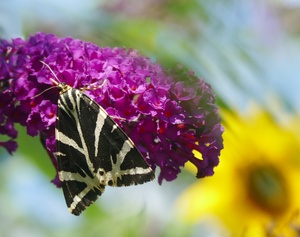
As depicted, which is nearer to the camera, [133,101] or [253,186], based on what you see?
[133,101]

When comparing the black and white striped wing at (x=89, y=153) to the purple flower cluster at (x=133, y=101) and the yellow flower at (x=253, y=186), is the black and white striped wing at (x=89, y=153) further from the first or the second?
the yellow flower at (x=253, y=186)

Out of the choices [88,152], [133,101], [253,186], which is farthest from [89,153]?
[253,186]

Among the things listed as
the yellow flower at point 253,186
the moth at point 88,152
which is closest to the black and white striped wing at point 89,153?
the moth at point 88,152

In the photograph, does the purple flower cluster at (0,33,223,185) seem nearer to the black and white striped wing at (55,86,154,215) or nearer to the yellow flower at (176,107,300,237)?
the black and white striped wing at (55,86,154,215)

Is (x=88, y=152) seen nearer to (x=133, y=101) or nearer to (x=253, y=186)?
(x=133, y=101)

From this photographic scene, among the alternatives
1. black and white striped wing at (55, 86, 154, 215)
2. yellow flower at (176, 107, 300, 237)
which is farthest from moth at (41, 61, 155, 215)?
yellow flower at (176, 107, 300, 237)

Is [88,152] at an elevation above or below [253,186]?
Answer: above
